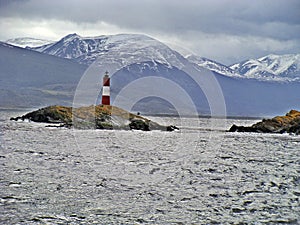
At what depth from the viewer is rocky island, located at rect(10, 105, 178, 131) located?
198ft

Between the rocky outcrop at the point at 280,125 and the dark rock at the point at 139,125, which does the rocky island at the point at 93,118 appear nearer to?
the dark rock at the point at 139,125

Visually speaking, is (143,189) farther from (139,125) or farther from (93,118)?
(139,125)

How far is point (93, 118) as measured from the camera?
61406 millimetres

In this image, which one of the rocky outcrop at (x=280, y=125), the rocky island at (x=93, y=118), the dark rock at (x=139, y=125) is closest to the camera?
the rocky island at (x=93, y=118)

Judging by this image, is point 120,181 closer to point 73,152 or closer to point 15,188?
point 15,188

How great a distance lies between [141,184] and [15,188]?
16.2 feet

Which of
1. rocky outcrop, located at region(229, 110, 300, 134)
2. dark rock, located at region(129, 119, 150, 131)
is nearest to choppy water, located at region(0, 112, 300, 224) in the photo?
dark rock, located at region(129, 119, 150, 131)

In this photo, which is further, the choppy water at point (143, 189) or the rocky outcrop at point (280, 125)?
the rocky outcrop at point (280, 125)

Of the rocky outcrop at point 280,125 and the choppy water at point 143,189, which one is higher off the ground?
the rocky outcrop at point 280,125

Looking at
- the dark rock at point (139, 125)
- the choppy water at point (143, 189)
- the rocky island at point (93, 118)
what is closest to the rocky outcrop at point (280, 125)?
the rocky island at point (93, 118)

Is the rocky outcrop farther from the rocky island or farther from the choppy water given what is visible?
the choppy water

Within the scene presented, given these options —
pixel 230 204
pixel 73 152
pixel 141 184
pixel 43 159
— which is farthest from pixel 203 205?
pixel 73 152

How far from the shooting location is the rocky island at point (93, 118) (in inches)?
2378

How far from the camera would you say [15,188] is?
642 inches
